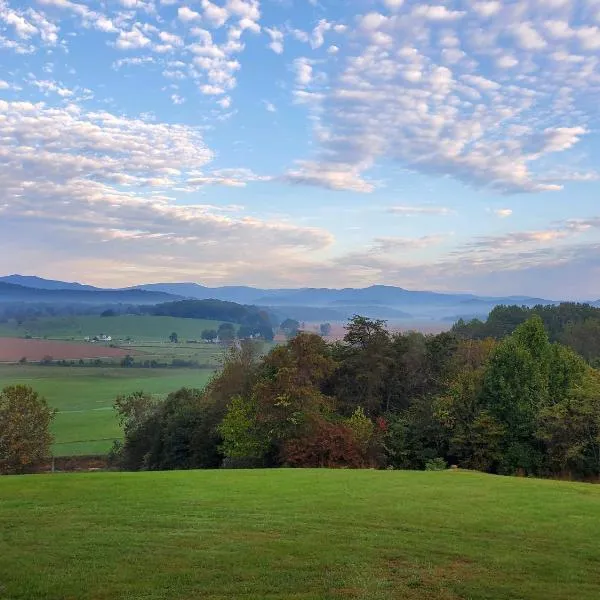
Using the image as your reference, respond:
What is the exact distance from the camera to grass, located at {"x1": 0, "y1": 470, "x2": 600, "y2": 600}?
962 cm

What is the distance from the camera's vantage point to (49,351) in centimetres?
12250

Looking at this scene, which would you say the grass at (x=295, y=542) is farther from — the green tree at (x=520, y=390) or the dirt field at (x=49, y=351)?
the dirt field at (x=49, y=351)

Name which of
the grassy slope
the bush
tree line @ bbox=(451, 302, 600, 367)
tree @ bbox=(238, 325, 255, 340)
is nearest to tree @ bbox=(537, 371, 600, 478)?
the bush

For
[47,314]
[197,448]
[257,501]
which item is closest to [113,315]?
[47,314]

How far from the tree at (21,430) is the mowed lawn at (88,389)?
13.6m

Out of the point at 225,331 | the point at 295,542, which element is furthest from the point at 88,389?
the point at 295,542

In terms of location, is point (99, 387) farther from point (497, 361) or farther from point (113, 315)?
point (113, 315)

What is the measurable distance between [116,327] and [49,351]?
5466cm

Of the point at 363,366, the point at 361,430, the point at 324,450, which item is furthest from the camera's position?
the point at 363,366

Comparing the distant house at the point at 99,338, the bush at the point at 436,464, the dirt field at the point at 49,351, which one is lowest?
the dirt field at the point at 49,351

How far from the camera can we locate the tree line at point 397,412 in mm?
34969

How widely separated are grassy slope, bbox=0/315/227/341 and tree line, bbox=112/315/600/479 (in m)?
125

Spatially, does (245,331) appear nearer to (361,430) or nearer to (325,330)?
(325,330)

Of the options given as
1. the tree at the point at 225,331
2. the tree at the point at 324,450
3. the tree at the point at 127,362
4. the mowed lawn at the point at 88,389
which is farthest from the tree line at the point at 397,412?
the tree at the point at 225,331
